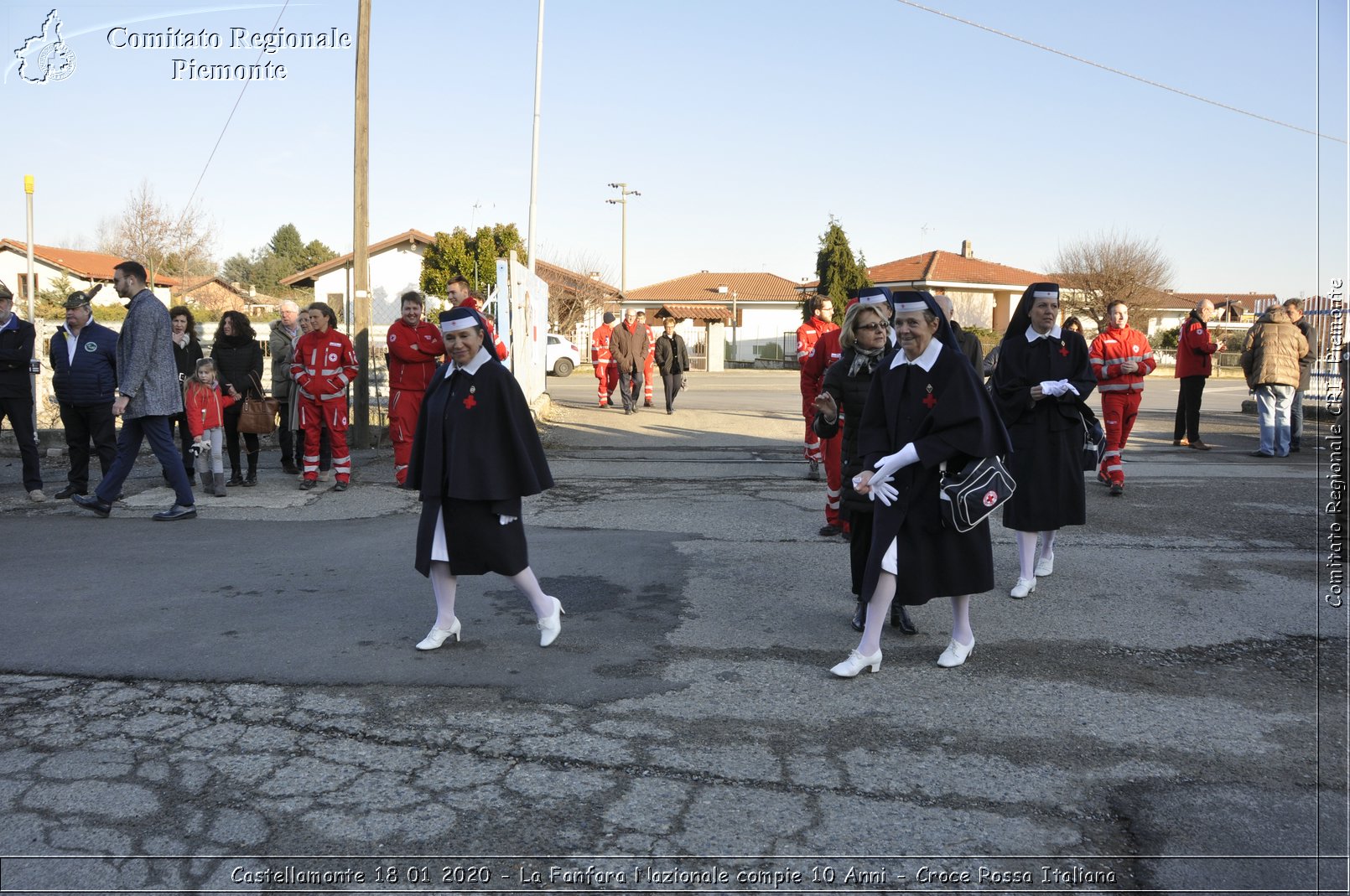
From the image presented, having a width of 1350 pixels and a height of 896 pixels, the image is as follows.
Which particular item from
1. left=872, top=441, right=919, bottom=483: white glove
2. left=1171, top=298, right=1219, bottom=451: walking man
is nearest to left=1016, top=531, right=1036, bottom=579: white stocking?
left=872, top=441, right=919, bottom=483: white glove

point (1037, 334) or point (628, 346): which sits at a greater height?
point (628, 346)

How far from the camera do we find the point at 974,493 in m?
4.74

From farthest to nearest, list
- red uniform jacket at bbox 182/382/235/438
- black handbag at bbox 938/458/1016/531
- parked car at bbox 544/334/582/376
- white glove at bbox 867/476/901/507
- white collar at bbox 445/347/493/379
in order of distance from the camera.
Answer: parked car at bbox 544/334/582/376 → red uniform jacket at bbox 182/382/235/438 → white collar at bbox 445/347/493/379 → white glove at bbox 867/476/901/507 → black handbag at bbox 938/458/1016/531

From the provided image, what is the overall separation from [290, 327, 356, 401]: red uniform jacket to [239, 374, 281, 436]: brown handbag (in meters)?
0.40

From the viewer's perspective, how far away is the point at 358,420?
523 inches

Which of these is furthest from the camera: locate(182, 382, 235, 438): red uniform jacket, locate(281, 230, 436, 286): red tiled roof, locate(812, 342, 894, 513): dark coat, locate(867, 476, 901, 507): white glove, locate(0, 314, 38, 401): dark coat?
locate(281, 230, 436, 286): red tiled roof

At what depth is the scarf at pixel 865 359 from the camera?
6.45 meters

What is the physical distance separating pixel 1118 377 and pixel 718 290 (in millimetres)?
60409

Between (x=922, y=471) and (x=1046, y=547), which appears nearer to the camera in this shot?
(x=922, y=471)

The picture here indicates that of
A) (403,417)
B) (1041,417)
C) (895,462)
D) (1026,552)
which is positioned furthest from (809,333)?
(895,462)

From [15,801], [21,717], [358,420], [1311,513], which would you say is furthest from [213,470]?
[1311,513]

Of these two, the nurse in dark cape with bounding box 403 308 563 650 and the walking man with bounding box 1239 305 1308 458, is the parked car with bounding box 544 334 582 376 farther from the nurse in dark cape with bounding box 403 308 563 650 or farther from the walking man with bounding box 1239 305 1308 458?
the nurse in dark cape with bounding box 403 308 563 650

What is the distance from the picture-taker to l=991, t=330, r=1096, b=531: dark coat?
6.59 metres

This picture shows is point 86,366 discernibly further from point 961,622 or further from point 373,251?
point 373,251
